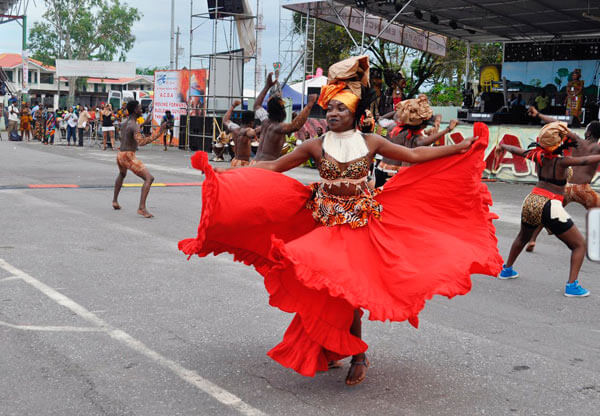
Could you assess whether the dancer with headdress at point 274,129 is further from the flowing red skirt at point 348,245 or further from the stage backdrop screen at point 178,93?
the stage backdrop screen at point 178,93

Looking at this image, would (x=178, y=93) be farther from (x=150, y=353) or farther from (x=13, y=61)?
(x=13, y=61)

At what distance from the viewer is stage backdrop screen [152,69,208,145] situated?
97.9 ft

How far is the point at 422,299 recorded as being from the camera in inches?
149

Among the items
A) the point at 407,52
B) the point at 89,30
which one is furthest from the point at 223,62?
the point at 89,30

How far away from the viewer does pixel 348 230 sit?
424cm

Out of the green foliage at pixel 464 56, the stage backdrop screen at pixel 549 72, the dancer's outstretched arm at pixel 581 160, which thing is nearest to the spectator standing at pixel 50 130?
the stage backdrop screen at pixel 549 72

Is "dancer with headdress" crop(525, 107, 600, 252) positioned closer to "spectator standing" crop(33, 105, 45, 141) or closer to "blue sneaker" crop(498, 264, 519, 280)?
"blue sneaker" crop(498, 264, 519, 280)

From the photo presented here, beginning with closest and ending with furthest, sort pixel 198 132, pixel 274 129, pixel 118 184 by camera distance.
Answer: pixel 274 129, pixel 118 184, pixel 198 132

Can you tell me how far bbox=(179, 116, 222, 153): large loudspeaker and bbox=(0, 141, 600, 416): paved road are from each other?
2021cm

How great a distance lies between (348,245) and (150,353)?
1693 millimetres

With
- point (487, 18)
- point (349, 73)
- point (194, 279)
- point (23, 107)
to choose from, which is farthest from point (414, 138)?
point (23, 107)

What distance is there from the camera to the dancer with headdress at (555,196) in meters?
7.00

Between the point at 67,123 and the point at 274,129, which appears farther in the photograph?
the point at 67,123

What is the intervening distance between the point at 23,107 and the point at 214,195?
3344 centimetres
